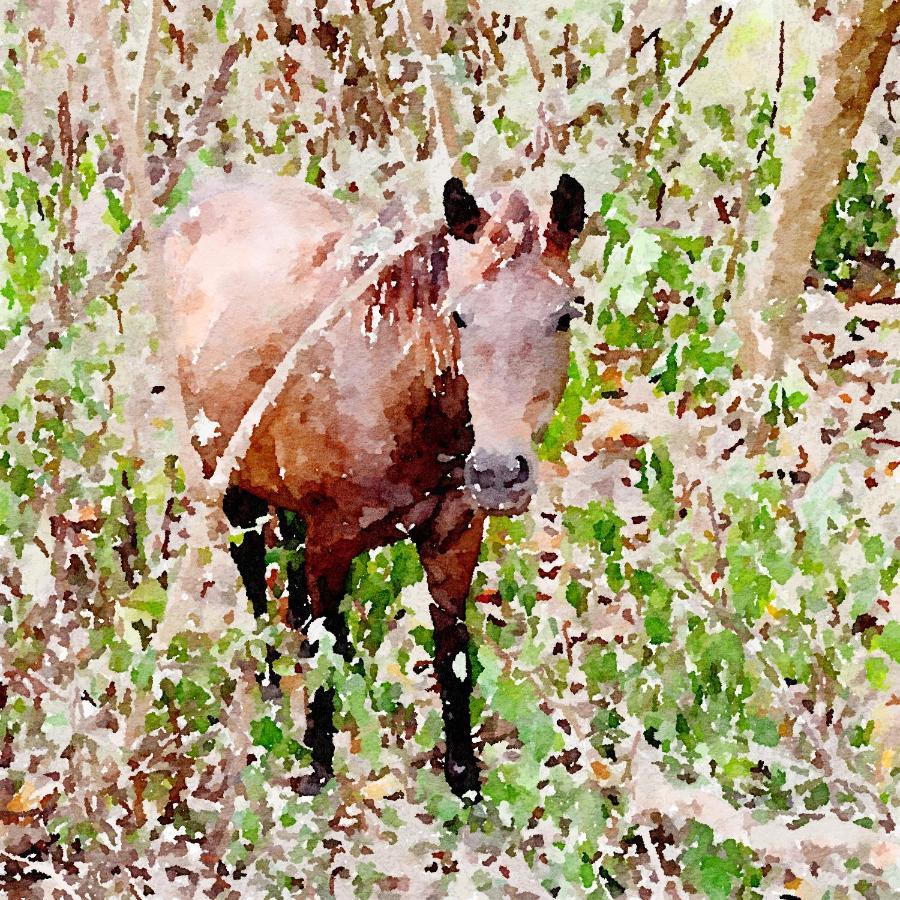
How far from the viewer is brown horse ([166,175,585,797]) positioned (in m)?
1.81

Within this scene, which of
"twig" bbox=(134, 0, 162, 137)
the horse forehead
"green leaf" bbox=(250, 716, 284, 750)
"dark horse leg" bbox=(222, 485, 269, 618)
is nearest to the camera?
"twig" bbox=(134, 0, 162, 137)

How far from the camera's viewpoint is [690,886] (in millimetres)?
1950

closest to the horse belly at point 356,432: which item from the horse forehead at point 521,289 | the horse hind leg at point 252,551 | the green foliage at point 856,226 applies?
the horse forehead at point 521,289

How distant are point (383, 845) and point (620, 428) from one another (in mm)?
1352

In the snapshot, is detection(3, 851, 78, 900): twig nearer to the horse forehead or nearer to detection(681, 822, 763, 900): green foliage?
detection(681, 822, 763, 900): green foliage

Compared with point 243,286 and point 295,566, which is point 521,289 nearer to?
point 243,286

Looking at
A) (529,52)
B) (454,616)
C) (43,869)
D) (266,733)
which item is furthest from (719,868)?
(529,52)

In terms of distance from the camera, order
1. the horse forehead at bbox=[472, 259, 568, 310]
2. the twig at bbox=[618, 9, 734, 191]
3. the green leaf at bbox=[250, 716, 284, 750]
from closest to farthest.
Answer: the horse forehead at bbox=[472, 259, 568, 310], the twig at bbox=[618, 9, 734, 191], the green leaf at bbox=[250, 716, 284, 750]

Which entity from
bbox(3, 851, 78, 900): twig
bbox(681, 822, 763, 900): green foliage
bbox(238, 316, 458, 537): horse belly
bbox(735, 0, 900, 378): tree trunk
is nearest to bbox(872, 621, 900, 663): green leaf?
bbox(681, 822, 763, 900): green foliage

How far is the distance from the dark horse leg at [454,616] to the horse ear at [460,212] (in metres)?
0.62

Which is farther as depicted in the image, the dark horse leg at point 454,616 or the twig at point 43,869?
the dark horse leg at point 454,616

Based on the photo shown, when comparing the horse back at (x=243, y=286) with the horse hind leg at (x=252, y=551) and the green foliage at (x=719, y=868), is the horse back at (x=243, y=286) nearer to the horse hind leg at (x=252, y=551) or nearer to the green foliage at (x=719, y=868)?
the horse hind leg at (x=252, y=551)

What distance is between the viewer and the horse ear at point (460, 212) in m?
1.84

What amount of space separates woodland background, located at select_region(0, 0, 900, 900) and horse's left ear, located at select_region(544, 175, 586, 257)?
0.16ft
